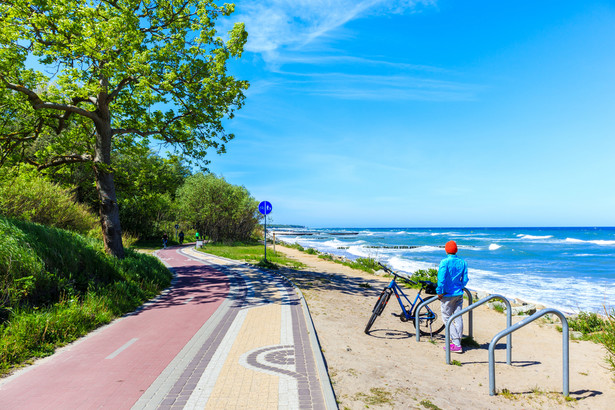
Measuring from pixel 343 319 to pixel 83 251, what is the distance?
729 cm

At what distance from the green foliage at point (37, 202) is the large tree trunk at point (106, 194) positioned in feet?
7.02

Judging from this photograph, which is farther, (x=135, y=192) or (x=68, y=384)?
(x=135, y=192)

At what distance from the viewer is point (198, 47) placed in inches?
498

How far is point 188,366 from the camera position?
5086mm

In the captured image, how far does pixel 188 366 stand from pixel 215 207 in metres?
36.3

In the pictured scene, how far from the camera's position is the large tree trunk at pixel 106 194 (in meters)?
11.6

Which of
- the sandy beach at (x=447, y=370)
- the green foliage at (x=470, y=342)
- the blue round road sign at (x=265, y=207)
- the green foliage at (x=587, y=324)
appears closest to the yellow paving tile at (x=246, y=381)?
the sandy beach at (x=447, y=370)

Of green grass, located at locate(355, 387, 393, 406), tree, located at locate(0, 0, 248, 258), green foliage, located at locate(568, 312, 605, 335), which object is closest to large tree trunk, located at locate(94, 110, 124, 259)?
tree, located at locate(0, 0, 248, 258)

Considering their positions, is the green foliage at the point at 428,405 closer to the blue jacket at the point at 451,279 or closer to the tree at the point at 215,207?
the blue jacket at the point at 451,279

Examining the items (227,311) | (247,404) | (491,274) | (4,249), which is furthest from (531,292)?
(4,249)

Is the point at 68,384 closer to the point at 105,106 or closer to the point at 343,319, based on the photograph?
the point at 343,319

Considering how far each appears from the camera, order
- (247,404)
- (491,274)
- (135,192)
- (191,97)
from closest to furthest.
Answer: (247,404) → (191,97) → (135,192) → (491,274)

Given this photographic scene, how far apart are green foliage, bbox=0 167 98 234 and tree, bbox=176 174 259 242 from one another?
22.8 meters

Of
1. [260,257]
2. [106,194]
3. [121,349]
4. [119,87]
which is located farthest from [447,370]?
[260,257]
